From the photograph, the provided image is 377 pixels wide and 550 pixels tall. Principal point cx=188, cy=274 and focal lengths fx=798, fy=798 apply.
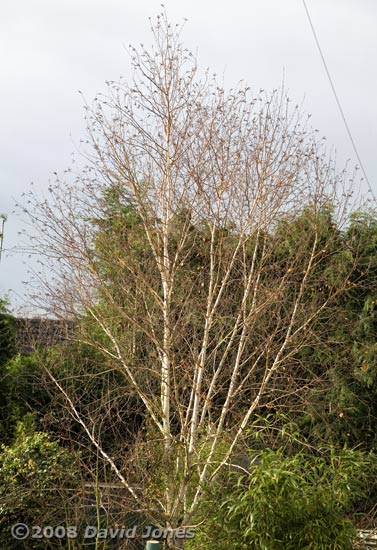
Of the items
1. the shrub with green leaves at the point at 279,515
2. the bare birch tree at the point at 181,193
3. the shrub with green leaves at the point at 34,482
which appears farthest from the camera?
the bare birch tree at the point at 181,193

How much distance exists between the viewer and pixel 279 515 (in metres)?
5.58

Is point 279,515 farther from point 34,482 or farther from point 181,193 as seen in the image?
point 181,193

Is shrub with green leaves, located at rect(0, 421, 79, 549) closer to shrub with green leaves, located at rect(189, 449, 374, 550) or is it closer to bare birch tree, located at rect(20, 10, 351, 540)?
bare birch tree, located at rect(20, 10, 351, 540)

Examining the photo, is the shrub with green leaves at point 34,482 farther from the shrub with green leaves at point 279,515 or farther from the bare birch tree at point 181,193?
the shrub with green leaves at point 279,515

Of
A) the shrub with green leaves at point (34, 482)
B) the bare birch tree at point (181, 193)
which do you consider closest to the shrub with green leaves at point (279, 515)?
the bare birch tree at point (181, 193)

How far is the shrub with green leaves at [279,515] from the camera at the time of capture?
551cm

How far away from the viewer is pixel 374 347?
807cm

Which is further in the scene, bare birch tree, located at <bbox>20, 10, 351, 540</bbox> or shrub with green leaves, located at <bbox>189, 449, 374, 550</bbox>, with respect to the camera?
bare birch tree, located at <bbox>20, 10, 351, 540</bbox>

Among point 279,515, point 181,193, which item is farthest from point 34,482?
point 181,193

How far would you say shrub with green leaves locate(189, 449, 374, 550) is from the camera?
18.1ft

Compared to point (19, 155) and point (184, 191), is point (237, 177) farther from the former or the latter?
point (19, 155)

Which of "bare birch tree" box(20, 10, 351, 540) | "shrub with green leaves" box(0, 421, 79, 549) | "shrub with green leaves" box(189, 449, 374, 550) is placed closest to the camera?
"shrub with green leaves" box(189, 449, 374, 550)

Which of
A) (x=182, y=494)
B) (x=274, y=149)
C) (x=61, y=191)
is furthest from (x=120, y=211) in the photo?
(x=182, y=494)

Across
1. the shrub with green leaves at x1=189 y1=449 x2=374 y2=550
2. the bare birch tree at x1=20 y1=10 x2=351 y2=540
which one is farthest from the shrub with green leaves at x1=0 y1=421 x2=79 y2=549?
the shrub with green leaves at x1=189 y1=449 x2=374 y2=550
